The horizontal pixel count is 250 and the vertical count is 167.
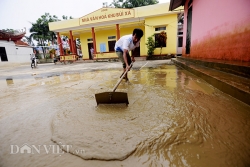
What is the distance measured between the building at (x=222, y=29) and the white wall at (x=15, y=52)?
24398mm

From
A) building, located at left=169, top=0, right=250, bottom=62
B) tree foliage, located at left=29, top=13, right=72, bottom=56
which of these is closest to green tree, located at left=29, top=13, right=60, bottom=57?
tree foliage, located at left=29, top=13, right=72, bottom=56

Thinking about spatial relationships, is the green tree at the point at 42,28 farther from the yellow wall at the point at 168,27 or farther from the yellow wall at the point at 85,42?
the yellow wall at the point at 168,27

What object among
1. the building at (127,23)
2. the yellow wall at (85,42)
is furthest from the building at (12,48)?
the yellow wall at (85,42)

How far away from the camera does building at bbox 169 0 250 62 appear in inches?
104

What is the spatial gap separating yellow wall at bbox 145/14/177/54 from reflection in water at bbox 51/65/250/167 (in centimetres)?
1037

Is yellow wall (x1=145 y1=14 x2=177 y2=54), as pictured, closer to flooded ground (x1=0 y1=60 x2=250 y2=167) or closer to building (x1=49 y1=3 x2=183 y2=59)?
building (x1=49 y1=3 x2=183 y2=59)

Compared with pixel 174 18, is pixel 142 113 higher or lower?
lower

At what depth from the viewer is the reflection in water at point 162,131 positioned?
0.93 m

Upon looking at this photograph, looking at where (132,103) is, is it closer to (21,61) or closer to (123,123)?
(123,123)

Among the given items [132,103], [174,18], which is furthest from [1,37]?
[132,103]

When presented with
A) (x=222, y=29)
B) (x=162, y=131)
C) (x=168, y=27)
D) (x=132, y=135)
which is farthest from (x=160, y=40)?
(x=132, y=135)

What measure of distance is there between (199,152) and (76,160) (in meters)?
0.88

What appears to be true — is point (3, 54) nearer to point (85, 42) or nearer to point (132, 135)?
point (85, 42)

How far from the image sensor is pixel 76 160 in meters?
0.95
